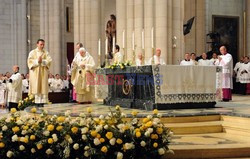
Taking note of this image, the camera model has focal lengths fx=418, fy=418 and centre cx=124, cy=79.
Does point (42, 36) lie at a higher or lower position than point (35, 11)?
lower

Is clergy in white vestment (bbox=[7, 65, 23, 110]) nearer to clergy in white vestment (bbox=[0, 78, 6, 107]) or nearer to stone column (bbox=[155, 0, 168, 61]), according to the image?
clergy in white vestment (bbox=[0, 78, 6, 107])

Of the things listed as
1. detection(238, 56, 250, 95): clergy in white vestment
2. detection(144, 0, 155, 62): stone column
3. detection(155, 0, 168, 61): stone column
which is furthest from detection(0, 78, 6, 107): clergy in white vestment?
detection(238, 56, 250, 95): clergy in white vestment

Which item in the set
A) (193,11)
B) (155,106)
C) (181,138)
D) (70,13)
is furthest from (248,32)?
(181,138)

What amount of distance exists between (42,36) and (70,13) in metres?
4.07

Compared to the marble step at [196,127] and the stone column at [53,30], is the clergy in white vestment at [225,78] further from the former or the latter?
the stone column at [53,30]

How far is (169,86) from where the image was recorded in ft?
30.9

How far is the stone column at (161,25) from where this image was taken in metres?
12.8

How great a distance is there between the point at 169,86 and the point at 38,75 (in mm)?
3980

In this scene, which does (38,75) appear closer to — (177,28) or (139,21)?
(139,21)

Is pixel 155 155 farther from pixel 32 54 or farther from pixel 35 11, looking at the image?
pixel 35 11

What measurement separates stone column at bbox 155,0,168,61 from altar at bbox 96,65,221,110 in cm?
261

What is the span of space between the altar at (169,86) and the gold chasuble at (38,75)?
7.33 feet

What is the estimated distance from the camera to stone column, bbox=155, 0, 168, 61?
42.0 ft

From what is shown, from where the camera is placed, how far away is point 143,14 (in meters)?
13.2
